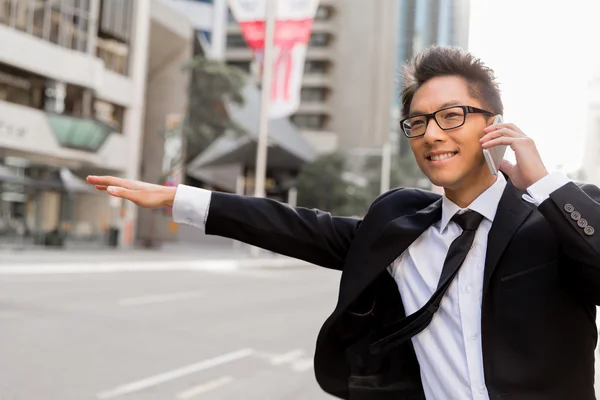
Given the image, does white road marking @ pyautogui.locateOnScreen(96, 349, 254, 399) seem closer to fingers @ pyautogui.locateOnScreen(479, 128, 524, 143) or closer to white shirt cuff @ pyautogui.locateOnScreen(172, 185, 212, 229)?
white shirt cuff @ pyautogui.locateOnScreen(172, 185, 212, 229)

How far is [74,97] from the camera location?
32500 mm

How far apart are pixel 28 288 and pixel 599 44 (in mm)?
11048

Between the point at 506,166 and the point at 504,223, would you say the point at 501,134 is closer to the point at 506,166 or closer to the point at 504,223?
the point at 506,166

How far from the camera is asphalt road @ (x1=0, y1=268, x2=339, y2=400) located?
5875 millimetres

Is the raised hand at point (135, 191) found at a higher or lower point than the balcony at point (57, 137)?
lower

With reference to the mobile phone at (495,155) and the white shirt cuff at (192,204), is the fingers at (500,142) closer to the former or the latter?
the mobile phone at (495,155)

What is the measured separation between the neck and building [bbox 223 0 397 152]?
230ft

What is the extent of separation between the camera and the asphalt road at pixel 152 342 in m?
5.88

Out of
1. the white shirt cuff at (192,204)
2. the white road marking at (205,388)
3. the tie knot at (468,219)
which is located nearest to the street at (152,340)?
the white road marking at (205,388)

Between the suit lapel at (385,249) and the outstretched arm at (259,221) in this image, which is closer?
the suit lapel at (385,249)

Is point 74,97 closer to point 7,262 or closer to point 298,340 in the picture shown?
point 7,262

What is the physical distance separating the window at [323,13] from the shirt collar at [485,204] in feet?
242

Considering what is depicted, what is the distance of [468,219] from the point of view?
1843 mm

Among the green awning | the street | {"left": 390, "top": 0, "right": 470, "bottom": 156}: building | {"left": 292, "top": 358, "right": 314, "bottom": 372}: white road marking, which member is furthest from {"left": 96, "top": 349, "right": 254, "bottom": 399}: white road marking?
the green awning
